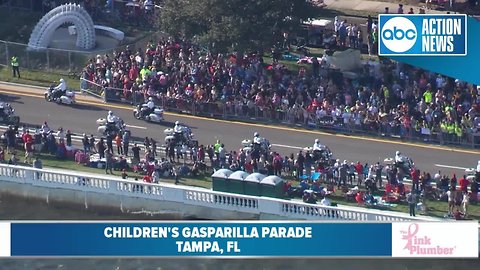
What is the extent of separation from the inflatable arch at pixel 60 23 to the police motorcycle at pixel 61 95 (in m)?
5.59

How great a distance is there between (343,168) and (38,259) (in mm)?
14029

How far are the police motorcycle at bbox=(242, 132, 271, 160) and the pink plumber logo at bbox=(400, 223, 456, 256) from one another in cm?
1527

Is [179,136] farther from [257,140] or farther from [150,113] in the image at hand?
[150,113]

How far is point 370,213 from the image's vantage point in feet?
246

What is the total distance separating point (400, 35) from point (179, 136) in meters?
13.5

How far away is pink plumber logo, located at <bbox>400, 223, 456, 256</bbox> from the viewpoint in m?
66.2

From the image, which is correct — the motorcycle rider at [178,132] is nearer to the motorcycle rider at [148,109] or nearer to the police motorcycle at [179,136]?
the police motorcycle at [179,136]

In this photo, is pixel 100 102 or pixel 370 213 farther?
pixel 100 102

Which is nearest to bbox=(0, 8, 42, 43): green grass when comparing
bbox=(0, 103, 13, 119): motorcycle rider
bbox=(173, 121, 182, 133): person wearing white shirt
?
bbox=(0, 103, 13, 119): motorcycle rider

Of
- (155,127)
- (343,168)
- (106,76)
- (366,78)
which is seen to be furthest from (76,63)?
(343,168)

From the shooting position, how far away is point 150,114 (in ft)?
289

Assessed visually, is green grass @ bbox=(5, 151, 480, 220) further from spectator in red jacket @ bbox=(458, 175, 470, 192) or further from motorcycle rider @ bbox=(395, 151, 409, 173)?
motorcycle rider @ bbox=(395, 151, 409, 173)

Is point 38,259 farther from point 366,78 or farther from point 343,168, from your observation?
point 366,78

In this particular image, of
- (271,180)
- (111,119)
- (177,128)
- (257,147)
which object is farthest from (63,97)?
(271,180)
